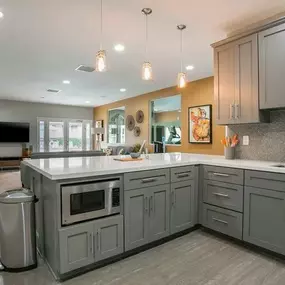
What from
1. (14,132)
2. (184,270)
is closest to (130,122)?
(14,132)

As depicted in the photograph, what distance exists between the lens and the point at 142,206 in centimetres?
240

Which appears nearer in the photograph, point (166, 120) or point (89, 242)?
point (89, 242)

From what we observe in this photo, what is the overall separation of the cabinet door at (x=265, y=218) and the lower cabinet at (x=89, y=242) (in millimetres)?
1376

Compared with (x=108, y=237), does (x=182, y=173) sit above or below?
above

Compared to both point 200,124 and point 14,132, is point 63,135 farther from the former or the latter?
point 200,124

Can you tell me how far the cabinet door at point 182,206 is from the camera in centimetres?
269

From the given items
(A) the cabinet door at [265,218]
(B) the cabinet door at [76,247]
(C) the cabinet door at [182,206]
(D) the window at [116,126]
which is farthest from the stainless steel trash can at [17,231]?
(D) the window at [116,126]

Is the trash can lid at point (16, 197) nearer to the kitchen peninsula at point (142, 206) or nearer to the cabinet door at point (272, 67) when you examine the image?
the kitchen peninsula at point (142, 206)

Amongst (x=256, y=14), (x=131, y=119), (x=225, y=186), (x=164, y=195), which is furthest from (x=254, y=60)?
(x=131, y=119)

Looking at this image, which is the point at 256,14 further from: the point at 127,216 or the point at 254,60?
the point at 127,216

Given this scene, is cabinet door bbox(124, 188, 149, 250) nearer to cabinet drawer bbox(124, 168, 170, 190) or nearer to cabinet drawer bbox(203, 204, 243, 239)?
cabinet drawer bbox(124, 168, 170, 190)

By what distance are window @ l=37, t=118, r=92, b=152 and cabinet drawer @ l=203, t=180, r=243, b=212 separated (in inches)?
352

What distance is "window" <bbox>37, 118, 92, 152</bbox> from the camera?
1022 centimetres

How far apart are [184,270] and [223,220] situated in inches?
34.6
